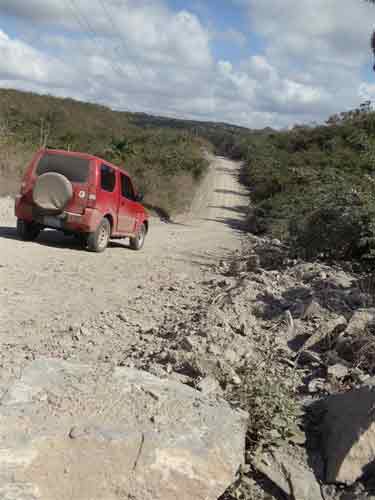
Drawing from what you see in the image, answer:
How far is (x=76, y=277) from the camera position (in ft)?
27.6

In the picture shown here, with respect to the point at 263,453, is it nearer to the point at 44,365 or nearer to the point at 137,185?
the point at 44,365

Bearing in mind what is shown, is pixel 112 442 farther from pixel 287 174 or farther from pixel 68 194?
pixel 287 174

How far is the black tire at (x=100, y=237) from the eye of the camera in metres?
10.7

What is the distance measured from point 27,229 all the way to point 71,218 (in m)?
1.34

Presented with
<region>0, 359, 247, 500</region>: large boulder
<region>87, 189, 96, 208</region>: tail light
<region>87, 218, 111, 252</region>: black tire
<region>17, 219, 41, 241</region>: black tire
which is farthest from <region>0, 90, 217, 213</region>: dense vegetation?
<region>0, 359, 247, 500</region>: large boulder

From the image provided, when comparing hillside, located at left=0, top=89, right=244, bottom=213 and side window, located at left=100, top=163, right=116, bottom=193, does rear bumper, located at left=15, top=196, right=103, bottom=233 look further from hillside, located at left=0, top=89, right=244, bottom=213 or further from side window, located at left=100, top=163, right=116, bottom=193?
hillside, located at left=0, top=89, right=244, bottom=213

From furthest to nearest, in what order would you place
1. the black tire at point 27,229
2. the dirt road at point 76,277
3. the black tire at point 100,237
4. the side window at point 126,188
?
the side window at point 126,188 < the black tire at point 27,229 < the black tire at point 100,237 < the dirt road at point 76,277

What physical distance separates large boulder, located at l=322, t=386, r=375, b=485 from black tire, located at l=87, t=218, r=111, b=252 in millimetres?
7572

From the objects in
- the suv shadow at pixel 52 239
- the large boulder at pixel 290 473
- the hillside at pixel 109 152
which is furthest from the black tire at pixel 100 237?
the hillside at pixel 109 152

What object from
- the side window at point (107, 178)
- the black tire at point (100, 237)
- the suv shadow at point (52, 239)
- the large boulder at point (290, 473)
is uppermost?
the side window at point (107, 178)

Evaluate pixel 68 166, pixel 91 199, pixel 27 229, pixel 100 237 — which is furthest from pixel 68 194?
pixel 27 229

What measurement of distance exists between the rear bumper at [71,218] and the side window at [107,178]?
601 mm

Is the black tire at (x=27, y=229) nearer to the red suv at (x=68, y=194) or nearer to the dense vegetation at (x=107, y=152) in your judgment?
the red suv at (x=68, y=194)

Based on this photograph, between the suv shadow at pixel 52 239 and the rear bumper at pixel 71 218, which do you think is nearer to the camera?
the rear bumper at pixel 71 218
